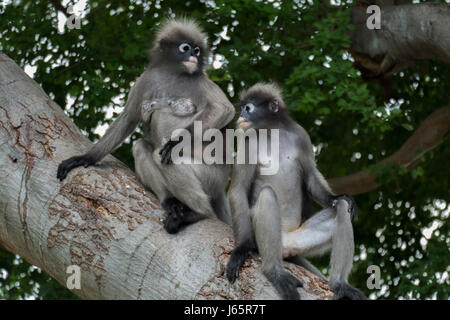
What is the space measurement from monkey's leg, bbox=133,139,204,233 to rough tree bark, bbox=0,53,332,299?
0.08 m

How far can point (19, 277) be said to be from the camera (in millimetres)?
7938

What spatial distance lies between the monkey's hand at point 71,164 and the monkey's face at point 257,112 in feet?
3.97

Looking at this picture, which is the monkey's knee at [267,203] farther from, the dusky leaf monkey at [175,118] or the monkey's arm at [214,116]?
the monkey's arm at [214,116]

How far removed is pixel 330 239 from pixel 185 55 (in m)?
2.16

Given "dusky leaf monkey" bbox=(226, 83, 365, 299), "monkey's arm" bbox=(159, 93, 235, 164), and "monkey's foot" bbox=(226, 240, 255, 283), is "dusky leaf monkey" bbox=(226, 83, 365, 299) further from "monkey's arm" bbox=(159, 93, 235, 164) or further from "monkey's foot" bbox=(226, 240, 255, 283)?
"monkey's arm" bbox=(159, 93, 235, 164)

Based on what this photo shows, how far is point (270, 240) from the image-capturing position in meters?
4.39

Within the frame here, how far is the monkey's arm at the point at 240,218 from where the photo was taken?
417 centimetres

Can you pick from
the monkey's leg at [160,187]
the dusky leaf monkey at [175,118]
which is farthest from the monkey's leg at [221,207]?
the monkey's leg at [160,187]

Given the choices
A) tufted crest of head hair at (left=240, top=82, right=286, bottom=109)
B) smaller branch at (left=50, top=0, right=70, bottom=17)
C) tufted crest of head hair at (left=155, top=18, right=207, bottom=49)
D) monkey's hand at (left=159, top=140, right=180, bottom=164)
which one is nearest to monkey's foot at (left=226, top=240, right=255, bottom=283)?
monkey's hand at (left=159, top=140, right=180, bottom=164)

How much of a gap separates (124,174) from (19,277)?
11.9 ft

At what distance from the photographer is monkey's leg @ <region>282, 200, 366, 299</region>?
4.42m
